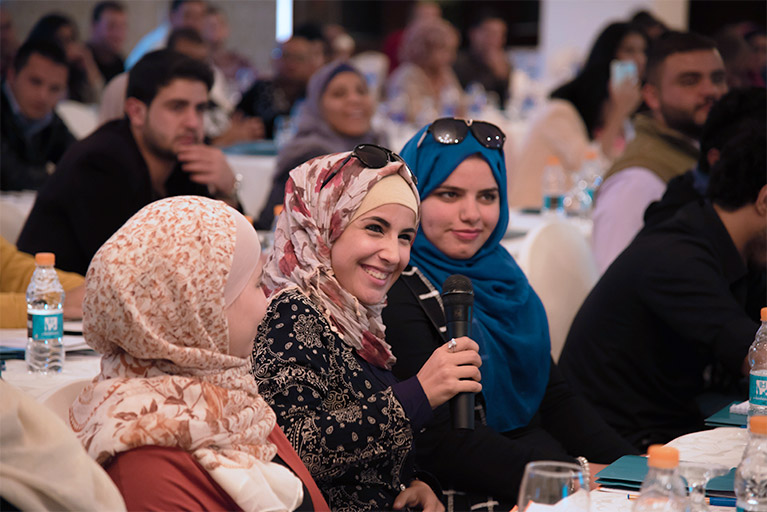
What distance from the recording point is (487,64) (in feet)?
36.2

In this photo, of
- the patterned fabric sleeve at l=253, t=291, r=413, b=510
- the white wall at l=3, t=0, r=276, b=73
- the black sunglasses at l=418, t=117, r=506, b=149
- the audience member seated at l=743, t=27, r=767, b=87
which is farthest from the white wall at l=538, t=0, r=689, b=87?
the patterned fabric sleeve at l=253, t=291, r=413, b=510

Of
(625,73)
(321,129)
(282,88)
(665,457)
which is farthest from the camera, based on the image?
(282,88)

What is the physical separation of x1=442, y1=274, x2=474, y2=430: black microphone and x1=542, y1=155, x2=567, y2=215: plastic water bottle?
3161mm

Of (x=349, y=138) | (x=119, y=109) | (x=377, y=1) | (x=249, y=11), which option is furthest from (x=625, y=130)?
(x=377, y=1)

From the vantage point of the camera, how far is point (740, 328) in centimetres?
250

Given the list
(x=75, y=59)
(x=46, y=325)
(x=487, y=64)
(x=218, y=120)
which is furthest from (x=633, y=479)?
(x=487, y=64)

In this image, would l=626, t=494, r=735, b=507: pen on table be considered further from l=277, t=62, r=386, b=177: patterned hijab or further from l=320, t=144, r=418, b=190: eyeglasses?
l=277, t=62, r=386, b=177: patterned hijab

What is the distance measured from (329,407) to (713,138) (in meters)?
1.76

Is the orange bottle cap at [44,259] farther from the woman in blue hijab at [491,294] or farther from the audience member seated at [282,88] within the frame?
the audience member seated at [282,88]

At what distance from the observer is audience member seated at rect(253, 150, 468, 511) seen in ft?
5.87

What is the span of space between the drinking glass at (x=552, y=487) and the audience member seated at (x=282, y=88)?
650 cm

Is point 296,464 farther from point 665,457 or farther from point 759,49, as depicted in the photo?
point 759,49

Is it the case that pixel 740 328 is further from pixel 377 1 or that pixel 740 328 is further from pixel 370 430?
pixel 377 1

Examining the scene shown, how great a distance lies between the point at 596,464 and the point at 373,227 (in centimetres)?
84
